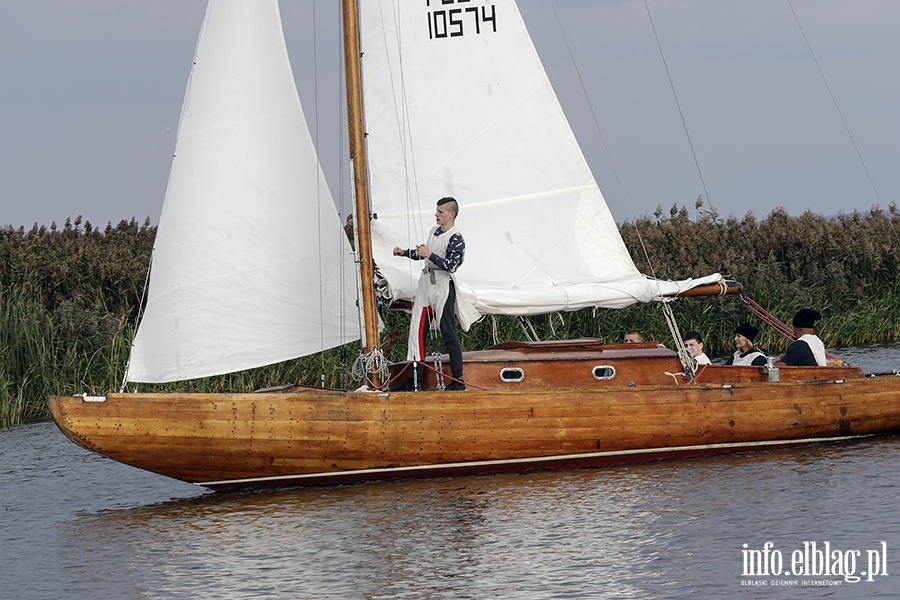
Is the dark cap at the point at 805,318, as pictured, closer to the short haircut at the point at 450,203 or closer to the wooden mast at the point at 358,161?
the short haircut at the point at 450,203

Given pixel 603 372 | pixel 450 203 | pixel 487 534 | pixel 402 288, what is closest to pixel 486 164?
pixel 450 203

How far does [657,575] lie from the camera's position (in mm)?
8883

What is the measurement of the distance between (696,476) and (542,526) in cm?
235

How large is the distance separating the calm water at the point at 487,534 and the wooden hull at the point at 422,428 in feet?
0.72

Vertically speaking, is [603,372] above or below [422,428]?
above

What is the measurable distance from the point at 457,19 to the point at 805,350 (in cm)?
484

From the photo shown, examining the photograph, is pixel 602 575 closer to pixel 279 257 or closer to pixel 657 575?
pixel 657 575

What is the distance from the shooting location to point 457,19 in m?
13.4

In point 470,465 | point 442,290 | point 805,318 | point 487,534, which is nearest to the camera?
point 487,534

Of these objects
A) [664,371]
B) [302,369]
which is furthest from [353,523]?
[302,369]

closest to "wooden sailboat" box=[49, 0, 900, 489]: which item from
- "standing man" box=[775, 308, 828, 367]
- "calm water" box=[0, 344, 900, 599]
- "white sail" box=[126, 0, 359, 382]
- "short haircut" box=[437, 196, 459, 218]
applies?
"white sail" box=[126, 0, 359, 382]

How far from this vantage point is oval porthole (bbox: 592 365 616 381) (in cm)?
1284

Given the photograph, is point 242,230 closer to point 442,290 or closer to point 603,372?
point 442,290

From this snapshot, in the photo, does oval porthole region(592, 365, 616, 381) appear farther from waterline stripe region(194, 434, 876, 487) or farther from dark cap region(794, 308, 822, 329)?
dark cap region(794, 308, 822, 329)
